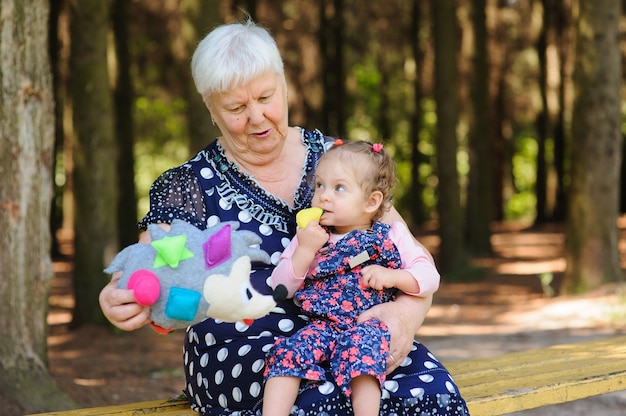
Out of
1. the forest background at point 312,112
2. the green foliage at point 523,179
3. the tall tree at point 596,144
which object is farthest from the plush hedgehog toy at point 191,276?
the green foliage at point 523,179

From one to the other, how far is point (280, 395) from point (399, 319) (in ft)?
1.85

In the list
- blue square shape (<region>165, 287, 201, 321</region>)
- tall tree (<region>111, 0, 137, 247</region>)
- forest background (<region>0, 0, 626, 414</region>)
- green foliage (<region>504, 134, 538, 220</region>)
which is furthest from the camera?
green foliage (<region>504, 134, 538, 220</region>)

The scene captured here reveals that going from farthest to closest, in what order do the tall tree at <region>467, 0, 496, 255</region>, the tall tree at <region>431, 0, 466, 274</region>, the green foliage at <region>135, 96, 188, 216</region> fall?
1. the green foliage at <region>135, 96, 188, 216</region>
2. the tall tree at <region>467, 0, 496, 255</region>
3. the tall tree at <region>431, 0, 466, 274</region>

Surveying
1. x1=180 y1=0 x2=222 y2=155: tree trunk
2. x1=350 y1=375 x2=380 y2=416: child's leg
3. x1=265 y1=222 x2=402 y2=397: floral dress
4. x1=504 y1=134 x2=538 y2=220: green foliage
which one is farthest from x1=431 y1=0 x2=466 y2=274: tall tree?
x1=504 y1=134 x2=538 y2=220: green foliage

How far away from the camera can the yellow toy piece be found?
3.28 meters

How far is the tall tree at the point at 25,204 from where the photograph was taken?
5164 millimetres

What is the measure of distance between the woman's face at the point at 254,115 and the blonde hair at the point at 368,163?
0.31m

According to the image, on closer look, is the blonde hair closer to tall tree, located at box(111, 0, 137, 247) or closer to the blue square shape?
the blue square shape

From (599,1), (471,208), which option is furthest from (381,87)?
(599,1)

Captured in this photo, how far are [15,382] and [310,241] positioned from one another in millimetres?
2688

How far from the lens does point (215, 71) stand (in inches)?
136

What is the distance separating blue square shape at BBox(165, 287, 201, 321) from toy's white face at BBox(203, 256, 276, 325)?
43 millimetres

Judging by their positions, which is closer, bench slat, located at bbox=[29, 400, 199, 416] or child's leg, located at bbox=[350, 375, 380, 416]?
child's leg, located at bbox=[350, 375, 380, 416]

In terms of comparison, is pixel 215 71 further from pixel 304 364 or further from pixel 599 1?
pixel 599 1
